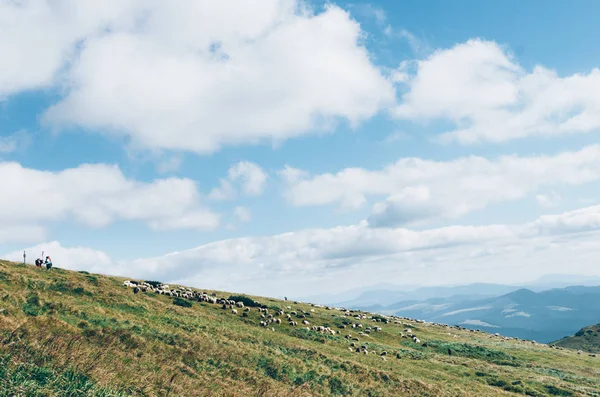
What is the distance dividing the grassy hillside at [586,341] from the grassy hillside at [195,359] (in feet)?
140

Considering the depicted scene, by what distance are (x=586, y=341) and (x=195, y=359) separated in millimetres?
109984

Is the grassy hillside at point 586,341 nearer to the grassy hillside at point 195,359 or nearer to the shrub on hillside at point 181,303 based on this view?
the grassy hillside at point 195,359

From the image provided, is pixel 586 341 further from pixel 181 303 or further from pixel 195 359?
pixel 195 359

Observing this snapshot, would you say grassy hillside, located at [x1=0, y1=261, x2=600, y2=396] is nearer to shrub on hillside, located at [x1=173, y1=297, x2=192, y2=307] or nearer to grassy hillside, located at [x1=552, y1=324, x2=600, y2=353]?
shrub on hillside, located at [x1=173, y1=297, x2=192, y2=307]

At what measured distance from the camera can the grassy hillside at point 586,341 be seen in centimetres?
8936

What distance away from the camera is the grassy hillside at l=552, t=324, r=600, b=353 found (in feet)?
293

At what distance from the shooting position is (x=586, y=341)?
309ft

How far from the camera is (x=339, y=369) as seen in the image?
30781 millimetres

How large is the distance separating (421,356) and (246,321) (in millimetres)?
22421

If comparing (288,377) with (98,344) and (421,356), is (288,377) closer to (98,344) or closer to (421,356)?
(98,344)

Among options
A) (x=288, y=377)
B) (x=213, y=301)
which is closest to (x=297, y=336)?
(x=213, y=301)

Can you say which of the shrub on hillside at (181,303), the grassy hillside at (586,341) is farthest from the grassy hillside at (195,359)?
the grassy hillside at (586,341)

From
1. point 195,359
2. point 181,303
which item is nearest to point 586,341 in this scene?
point 181,303

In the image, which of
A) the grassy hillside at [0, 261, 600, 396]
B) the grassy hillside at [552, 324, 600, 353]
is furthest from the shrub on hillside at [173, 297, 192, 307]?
the grassy hillside at [552, 324, 600, 353]
